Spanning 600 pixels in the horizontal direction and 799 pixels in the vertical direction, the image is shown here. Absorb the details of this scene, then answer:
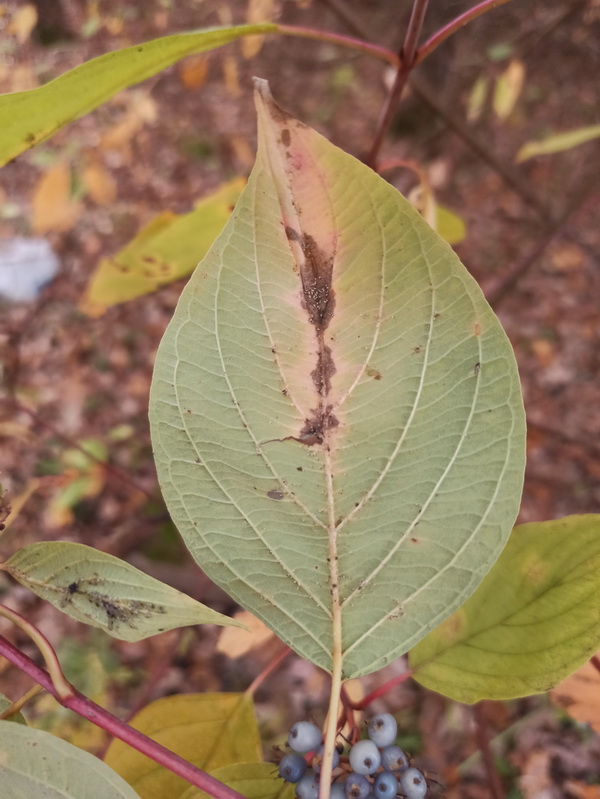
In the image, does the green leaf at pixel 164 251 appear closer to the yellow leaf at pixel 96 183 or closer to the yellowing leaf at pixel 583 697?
the yellowing leaf at pixel 583 697

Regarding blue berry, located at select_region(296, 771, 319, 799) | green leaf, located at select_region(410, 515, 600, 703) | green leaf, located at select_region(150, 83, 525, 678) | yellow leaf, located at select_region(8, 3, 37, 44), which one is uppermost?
yellow leaf, located at select_region(8, 3, 37, 44)

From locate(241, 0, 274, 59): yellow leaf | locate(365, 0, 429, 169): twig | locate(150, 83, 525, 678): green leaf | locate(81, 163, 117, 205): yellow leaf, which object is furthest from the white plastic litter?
locate(150, 83, 525, 678): green leaf

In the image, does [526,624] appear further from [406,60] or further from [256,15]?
[256,15]

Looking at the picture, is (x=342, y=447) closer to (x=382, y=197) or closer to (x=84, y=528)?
(x=382, y=197)

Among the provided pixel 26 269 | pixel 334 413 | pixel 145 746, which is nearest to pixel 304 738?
pixel 145 746

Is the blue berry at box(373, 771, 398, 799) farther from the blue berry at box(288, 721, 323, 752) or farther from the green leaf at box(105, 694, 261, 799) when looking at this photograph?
the green leaf at box(105, 694, 261, 799)

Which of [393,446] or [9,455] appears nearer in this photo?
[393,446]

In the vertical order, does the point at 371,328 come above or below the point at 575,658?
above

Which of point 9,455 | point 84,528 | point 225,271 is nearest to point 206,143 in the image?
point 9,455
